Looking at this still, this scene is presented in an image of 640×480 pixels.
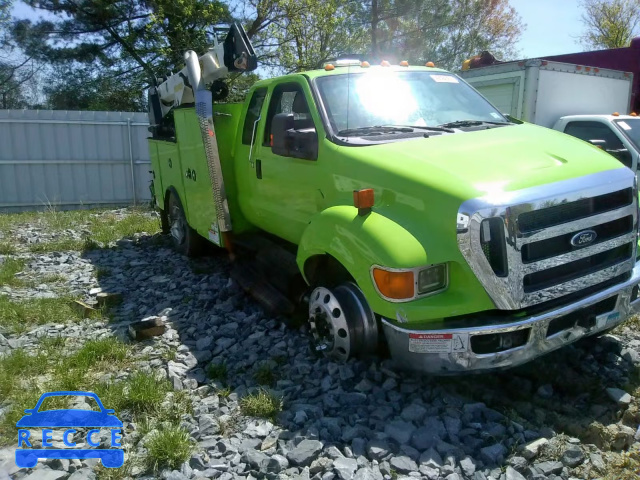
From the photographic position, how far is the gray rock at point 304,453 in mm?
3141

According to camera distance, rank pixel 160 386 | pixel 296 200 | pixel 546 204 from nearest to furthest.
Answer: pixel 546 204 → pixel 160 386 → pixel 296 200

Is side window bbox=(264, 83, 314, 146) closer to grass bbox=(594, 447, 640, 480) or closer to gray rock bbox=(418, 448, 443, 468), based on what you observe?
gray rock bbox=(418, 448, 443, 468)

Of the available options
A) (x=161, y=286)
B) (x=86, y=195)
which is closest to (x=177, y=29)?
(x=86, y=195)

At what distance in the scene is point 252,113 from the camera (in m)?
5.68

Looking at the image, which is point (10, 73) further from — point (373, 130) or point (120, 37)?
point (373, 130)

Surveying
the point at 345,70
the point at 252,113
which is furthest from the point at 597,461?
the point at 252,113

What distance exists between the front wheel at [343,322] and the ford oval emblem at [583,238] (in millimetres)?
1419

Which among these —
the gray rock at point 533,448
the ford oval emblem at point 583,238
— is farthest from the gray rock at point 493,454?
the ford oval emblem at point 583,238

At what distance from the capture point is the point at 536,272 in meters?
3.43

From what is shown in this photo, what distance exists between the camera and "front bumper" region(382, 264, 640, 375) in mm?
3324

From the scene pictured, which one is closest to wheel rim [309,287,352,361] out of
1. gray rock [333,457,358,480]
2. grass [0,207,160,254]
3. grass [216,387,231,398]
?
grass [216,387,231,398]

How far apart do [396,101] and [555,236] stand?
1910 millimetres

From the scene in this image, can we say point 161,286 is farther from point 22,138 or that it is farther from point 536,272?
point 22,138

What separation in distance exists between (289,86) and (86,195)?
10123 mm
